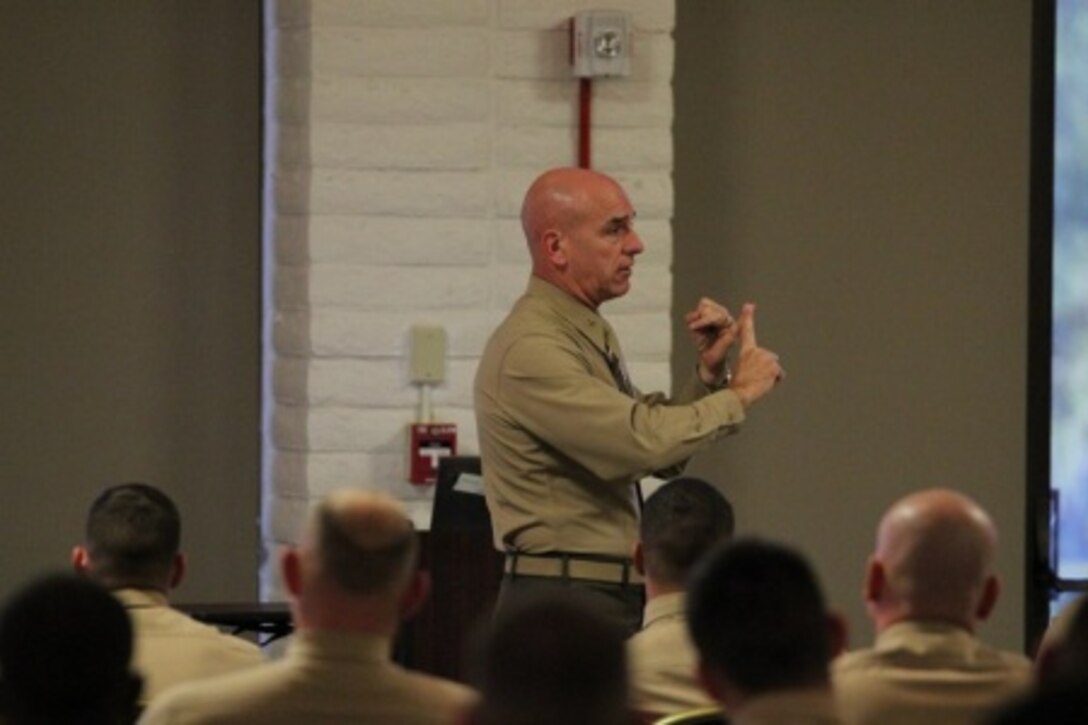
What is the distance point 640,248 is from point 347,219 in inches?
38.6

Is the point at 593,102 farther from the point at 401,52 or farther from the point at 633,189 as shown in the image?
the point at 401,52

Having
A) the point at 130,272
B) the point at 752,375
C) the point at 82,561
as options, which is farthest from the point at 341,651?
the point at 130,272

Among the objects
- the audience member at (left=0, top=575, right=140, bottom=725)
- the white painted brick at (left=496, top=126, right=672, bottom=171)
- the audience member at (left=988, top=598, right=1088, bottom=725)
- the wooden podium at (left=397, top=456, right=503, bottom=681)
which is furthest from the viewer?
the white painted brick at (left=496, top=126, right=672, bottom=171)

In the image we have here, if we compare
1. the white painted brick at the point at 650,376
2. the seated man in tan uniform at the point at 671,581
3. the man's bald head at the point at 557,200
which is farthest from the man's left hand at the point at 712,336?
the white painted brick at the point at 650,376

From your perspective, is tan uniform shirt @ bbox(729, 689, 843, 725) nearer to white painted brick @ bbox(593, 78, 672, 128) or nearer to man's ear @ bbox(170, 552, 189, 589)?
man's ear @ bbox(170, 552, 189, 589)

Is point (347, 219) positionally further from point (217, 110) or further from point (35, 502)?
point (35, 502)

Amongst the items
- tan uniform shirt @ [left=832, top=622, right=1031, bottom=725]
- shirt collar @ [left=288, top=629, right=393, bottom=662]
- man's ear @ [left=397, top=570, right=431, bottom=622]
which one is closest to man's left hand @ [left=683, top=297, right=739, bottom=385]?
tan uniform shirt @ [left=832, top=622, right=1031, bottom=725]

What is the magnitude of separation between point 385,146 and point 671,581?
6.60 feet

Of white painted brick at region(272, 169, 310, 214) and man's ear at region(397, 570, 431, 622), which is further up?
white painted brick at region(272, 169, 310, 214)

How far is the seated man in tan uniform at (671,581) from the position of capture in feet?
12.0

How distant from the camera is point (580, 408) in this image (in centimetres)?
466

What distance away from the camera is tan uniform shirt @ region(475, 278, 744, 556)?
4633 mm

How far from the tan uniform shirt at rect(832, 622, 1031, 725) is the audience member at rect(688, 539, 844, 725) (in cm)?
42

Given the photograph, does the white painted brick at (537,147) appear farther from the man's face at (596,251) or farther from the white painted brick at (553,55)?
the man's face at (596,251)
